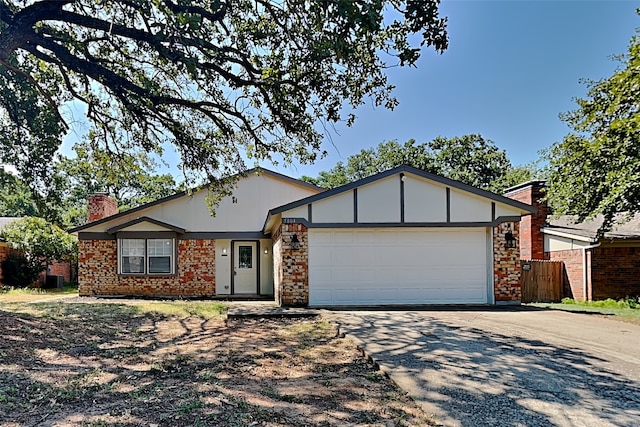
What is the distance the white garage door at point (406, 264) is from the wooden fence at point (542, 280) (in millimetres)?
3519

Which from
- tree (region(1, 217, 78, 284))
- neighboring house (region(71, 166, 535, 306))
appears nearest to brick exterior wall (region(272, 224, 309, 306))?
neighboring house (region(71, 166, 535, 306))

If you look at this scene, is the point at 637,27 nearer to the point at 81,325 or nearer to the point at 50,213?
the point at 81,325

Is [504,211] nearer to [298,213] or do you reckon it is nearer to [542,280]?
[542,280]

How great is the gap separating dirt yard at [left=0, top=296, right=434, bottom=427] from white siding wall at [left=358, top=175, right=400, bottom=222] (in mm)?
3834

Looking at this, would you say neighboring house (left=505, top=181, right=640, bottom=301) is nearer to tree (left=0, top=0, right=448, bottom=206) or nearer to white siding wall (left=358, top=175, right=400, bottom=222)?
white siding wall (left=358, top=175, right=400, bottom=222)

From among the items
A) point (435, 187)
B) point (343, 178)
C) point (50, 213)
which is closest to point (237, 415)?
point (435, 187)

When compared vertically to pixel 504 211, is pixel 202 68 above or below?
above

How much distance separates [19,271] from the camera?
18766mm

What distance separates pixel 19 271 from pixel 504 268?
19.9 meters

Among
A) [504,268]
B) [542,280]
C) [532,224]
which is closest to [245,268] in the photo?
[504,268]

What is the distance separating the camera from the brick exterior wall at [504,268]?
11148 mm

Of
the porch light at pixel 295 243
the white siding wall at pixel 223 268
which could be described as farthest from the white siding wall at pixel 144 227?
the porch light at pixel 295 243

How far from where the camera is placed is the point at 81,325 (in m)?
8.15

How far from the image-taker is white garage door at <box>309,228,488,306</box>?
11.1 meters
